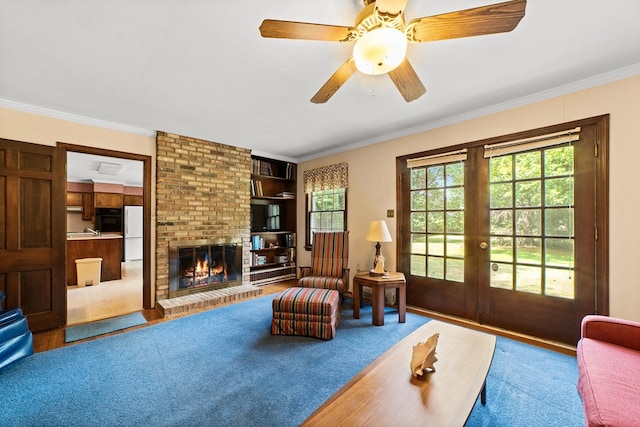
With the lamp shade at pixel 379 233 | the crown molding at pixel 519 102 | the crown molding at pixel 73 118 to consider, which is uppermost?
the crown molding at pixel 519 102

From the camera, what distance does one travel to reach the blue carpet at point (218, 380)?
65.3 inches

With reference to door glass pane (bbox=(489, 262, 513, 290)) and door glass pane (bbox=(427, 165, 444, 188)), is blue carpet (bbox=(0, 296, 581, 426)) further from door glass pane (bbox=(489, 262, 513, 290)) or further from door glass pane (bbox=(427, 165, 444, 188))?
door glass pane (bbox=(427, 165, 444, 188))

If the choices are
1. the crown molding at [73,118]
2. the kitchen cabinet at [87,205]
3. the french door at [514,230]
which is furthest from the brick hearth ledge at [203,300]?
the kitchen cabinet at [87,205]

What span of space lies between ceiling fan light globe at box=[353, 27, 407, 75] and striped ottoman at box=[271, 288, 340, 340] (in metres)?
2.16

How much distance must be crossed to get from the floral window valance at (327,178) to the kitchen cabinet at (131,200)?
6.13 meters

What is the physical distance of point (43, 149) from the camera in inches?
115

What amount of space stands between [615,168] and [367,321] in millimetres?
2762

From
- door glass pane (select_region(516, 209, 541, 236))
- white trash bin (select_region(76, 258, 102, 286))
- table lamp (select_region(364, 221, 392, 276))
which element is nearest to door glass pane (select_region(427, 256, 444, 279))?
table lamp (select_region(364, 221, 392, 276))

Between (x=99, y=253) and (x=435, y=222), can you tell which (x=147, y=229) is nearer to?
(x=99, y=253)

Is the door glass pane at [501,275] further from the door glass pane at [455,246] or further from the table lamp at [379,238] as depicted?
the table lamp at [379,238]

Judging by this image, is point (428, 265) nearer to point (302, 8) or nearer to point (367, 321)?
point (367, 321)

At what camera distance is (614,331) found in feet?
5.63

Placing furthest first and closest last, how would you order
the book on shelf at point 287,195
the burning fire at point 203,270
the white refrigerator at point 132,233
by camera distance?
the white refrigerator at point 132,233, the book on shelf at point 287,195, the burning fire at point 203,270

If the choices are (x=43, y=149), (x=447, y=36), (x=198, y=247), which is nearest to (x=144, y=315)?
(x=198, y=247)
